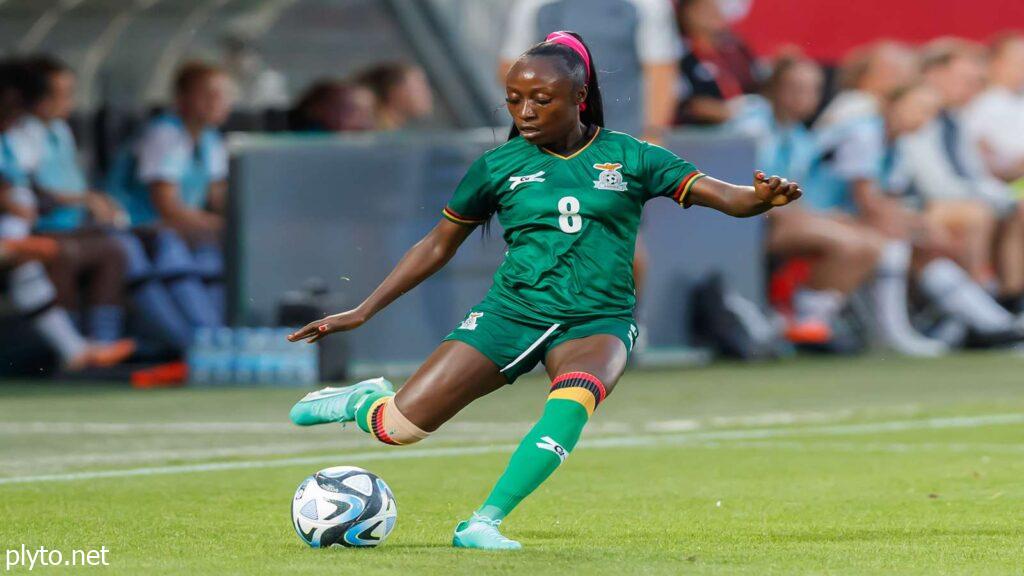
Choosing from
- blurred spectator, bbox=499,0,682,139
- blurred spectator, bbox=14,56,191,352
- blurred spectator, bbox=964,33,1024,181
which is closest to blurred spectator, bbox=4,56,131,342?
blurred spectator, bbox=14,56,191,352

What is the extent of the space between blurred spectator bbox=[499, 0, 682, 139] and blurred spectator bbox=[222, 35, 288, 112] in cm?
323

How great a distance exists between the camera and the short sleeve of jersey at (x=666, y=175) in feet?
22.0

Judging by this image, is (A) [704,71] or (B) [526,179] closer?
(B) [526,179]

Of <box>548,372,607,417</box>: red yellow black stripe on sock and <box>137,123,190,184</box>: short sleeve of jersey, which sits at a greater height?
<box>548,372,607,417</box>: red yellow black stripe on sock

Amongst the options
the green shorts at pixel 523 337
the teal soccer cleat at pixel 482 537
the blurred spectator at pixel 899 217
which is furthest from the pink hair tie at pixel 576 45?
the blurred spectator at pixel 899 217

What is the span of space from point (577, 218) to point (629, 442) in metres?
4.06

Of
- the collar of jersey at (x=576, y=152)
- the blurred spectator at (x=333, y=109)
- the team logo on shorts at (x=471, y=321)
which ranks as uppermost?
the collar of jersey at (x=576, y=152)

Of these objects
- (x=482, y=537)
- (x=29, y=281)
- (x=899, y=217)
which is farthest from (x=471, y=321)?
(x=899, y=217)

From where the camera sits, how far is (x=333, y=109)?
17312mm

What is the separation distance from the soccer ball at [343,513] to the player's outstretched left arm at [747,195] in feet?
4.83

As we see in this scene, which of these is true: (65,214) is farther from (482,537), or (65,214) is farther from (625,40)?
(482,537)

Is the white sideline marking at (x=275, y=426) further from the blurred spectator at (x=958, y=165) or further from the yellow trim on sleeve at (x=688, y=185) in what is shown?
the blurred spectator at (x=958, y=165)

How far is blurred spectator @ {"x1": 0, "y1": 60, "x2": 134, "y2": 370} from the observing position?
49.0 feet

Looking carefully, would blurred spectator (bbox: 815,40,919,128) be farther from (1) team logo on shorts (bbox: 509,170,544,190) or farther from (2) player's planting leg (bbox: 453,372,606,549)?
(2) player's planting leg (bbox: 453,372,606,549)
